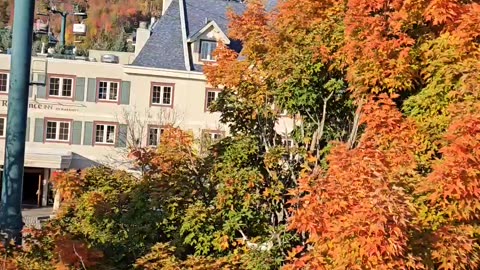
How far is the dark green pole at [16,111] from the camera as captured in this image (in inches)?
277

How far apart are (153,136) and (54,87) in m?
4.82

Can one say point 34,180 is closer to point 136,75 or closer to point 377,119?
point 136,75

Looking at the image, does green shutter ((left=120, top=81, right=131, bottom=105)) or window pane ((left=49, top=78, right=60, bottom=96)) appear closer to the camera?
window pane ((left=49, top=78, right=60, bottom=96))

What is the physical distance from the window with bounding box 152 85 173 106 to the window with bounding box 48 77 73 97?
367 cm

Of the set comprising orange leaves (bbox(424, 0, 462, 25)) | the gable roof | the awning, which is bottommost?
the awning

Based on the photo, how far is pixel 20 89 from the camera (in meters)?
7.08

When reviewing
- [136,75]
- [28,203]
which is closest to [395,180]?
[136,75]

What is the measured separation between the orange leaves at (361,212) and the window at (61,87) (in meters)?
23.9

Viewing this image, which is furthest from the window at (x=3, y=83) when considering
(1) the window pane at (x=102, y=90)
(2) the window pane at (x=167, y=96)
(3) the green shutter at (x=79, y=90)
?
(2) the window pane at (x=167, y=96)

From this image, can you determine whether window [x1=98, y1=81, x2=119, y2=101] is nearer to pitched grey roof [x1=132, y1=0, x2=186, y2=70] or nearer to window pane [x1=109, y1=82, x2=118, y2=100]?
window pane [x1=109, y1=82, x2=118, y2=100]

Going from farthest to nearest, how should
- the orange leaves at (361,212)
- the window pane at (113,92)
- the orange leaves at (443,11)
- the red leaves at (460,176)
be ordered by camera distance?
the window pane at (113,92), the orange leaves at (443,11), the red leaves at (460,176), the orange leaves at (361,212)

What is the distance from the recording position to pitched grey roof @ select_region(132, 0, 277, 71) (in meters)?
29.1

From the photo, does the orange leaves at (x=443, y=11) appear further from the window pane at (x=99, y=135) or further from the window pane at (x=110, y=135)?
the window pane at (x=99, y=135)

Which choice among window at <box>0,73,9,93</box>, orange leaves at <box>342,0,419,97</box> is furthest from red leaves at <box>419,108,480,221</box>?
window at <box>0,73,9,93</box>
